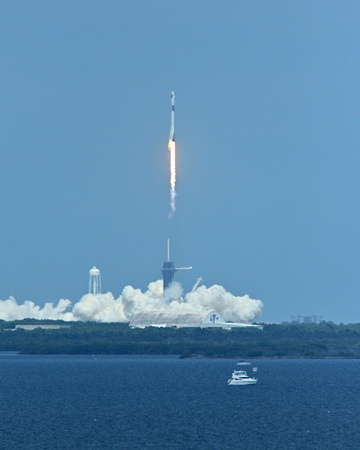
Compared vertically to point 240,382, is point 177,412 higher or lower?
lower

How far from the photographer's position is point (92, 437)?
324ft

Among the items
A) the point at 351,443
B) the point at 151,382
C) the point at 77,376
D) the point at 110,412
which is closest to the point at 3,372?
the point at 77,376

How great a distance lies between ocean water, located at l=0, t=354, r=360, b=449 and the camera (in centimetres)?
9681

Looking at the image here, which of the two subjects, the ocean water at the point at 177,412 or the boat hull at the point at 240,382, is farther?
the boat hull at the point at 240,382

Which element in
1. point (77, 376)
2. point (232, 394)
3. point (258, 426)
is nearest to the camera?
point (258, 426)

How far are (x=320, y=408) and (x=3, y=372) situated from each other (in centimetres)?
8493

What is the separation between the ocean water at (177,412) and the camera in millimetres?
96812

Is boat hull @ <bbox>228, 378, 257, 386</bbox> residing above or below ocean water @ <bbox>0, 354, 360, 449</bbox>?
above

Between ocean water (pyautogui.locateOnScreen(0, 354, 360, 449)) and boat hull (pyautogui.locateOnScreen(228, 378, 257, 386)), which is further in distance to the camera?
boat hull (pyautogui.locateOnScreen(228, 378, 257, 386))

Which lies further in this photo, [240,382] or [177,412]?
[240,382]

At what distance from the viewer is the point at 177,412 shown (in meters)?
119

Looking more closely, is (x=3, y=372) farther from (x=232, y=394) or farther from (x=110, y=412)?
(x=110, y=412)

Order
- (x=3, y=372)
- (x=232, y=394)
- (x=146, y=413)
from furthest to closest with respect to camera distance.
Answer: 1. (x=3, y=372)
2. (x=232, y=394)
3. (x=146, y=413)

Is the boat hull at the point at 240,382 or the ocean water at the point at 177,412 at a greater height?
the boat hull at the point at 240,382
